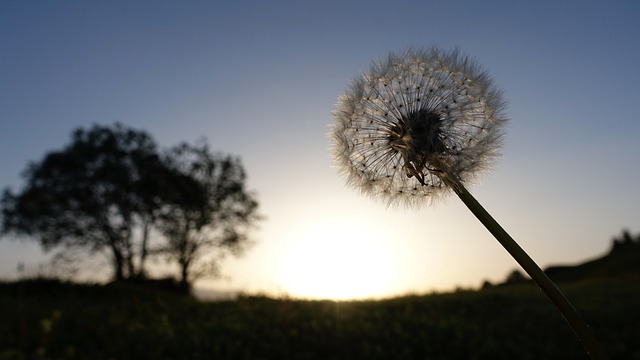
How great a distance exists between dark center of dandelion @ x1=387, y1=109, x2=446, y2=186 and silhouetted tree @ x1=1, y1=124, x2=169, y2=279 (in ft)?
92.3

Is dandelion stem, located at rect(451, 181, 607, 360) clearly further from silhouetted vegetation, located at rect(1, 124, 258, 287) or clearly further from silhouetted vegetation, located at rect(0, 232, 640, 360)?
silhouetted vegetation, located at rect(1, 124, 258, 287)

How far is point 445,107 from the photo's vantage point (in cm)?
213

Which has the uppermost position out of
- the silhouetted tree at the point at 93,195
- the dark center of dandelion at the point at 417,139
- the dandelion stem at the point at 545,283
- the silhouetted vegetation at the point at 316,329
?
the silhouetted tree at the point at 93,195

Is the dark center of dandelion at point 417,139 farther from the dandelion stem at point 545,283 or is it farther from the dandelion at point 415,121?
the dandelion stem at point 545,283

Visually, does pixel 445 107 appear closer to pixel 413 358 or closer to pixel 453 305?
pixel 413 358

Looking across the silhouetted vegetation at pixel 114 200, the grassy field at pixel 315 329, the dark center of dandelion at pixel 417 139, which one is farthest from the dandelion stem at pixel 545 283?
the silhouetted vegetation at pixel 114 200

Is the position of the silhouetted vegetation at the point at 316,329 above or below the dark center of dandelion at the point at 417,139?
below

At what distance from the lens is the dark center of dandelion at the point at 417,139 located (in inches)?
70.7

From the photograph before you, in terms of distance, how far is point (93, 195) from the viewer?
94.9ft

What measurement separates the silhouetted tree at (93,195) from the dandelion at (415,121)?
27917mm

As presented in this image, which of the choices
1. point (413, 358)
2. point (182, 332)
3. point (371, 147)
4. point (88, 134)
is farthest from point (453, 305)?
point (88, 134)

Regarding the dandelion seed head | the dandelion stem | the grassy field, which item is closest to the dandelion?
the dandelion seed head

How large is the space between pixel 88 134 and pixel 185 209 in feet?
20.9

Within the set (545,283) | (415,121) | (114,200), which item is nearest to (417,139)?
(415,121)
